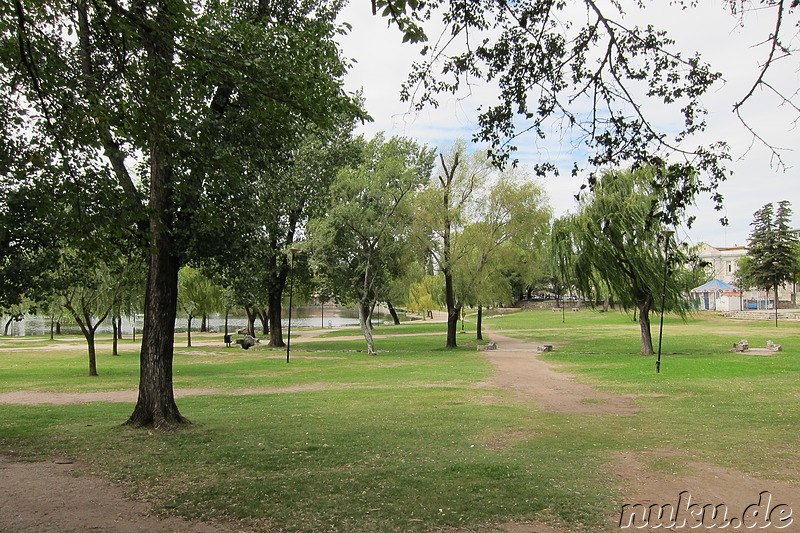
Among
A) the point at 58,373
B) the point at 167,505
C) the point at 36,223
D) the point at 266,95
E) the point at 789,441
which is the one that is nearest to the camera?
the point at 167,505

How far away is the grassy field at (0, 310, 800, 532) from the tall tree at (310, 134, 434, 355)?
9402 mm

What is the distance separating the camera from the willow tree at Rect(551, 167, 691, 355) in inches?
911

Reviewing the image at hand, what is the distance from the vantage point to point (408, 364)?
23781 mm

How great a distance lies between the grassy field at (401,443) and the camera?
5613 millimetres

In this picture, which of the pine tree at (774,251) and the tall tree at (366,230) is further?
the pine tree at (774,251)

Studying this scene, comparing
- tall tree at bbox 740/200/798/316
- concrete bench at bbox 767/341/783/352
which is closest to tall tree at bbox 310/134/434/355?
concrete bench at bbox 767/341/783/352

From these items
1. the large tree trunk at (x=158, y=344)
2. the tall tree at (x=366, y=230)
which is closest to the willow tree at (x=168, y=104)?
the large tree trunk at (x=158, y=344)

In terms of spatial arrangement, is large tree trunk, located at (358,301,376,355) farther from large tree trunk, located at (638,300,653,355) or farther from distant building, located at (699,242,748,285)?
distant building, located at (699,242,748,285)

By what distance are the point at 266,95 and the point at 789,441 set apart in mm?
8772

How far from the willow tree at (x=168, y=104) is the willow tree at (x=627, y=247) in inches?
622

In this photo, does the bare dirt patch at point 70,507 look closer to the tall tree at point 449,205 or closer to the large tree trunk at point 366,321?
the large tree trunk at point 366,321

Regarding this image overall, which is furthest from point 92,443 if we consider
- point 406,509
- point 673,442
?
point 673,442

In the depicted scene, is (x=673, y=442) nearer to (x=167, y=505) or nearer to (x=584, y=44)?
(x=584, y=44)

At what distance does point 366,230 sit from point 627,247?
11.7 meters
